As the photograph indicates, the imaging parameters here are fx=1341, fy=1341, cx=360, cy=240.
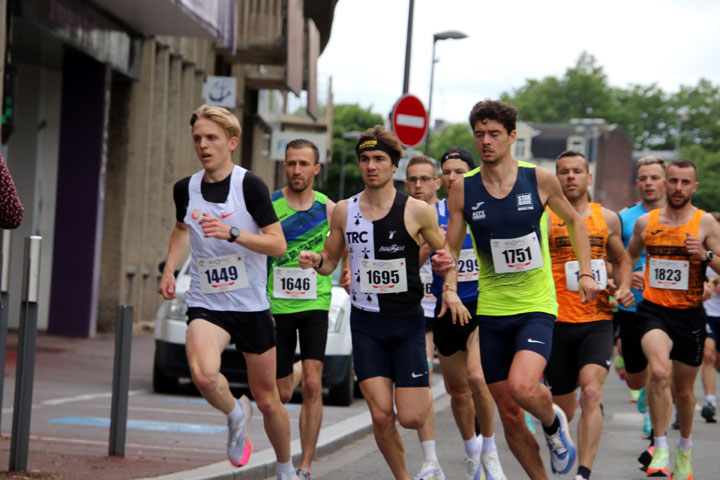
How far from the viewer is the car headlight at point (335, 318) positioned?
13.9 metres

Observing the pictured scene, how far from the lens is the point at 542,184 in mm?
7523

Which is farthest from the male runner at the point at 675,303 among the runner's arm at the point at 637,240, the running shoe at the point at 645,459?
the running shoe at the point at 645,459

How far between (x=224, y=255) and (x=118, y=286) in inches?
647

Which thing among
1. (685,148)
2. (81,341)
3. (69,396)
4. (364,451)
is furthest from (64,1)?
(685,148)

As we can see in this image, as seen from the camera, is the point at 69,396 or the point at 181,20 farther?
the point at 181,20

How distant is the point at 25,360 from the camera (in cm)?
786

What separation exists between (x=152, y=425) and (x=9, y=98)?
20.9ft

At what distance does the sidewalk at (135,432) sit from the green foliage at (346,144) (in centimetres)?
7718

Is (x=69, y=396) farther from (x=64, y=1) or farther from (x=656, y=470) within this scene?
(x=64, y=1)

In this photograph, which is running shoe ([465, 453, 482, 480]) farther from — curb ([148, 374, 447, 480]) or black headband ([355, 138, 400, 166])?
black headband ([355, 138, 400, 166])

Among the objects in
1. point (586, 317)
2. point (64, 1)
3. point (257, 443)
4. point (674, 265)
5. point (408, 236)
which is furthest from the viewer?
point (64, 1)

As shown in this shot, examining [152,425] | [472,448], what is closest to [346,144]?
[152,425]

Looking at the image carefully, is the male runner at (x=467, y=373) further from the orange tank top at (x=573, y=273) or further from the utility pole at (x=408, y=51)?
the utility pole at (x=408, y=51)

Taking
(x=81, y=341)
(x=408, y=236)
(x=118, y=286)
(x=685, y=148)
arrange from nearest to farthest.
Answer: (x=408, y=236)
(x=81, y=341)
(x=118, y=286)
(x=685, y=148)
